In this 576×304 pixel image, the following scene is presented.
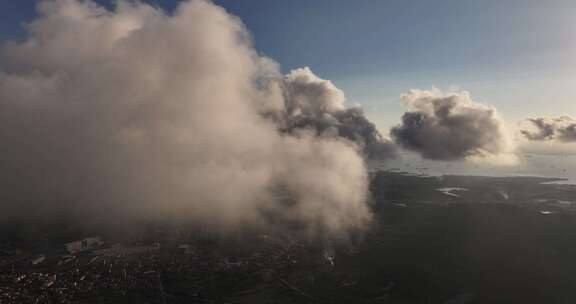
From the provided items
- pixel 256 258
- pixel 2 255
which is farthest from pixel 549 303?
pixel 2 255

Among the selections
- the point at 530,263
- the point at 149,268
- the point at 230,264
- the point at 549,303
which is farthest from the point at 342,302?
the point at 530,263

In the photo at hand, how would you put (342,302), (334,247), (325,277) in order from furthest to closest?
(334,247), (325,277), (342,302)

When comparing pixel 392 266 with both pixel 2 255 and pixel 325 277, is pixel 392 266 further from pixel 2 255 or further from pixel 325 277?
pixel 2 255

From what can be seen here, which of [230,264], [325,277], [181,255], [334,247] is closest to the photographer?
[325,277]

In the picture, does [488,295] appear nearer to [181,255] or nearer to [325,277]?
[325,277]

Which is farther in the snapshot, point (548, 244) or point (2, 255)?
point (548, 244)

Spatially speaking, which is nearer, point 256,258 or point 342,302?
point 342,302

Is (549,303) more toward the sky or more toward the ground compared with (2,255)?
more toward the ground

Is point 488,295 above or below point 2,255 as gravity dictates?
below

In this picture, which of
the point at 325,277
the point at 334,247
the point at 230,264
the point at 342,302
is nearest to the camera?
the point at 342,302
